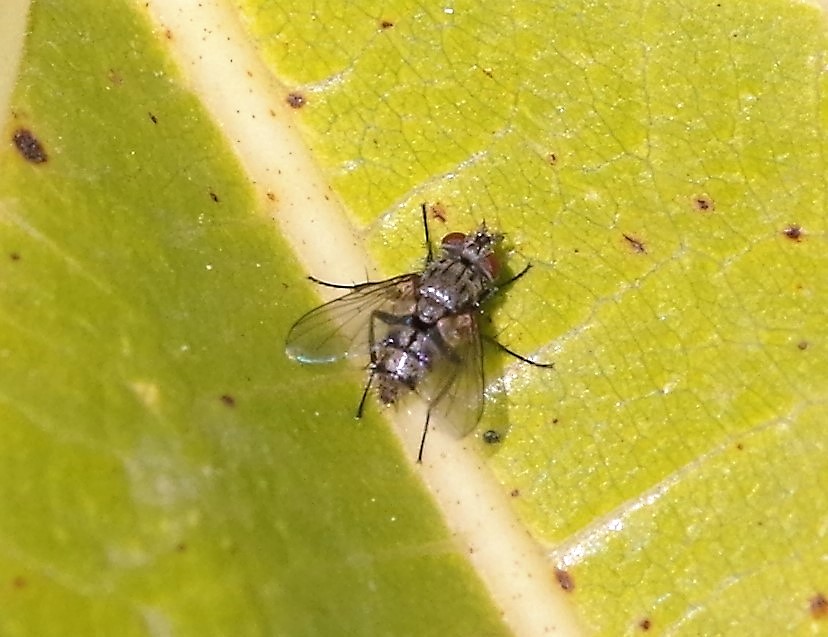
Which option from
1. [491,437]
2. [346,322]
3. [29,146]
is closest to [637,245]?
[491,437]

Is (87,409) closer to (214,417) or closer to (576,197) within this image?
(214,417)

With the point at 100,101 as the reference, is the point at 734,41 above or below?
below

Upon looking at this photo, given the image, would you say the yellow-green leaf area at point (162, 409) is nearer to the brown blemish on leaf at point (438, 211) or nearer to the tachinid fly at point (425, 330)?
the tachinid fly at point (425, 330)

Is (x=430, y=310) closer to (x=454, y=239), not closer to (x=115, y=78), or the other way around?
(x=454, y=239)

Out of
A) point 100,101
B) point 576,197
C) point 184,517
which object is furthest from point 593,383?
point 100,101

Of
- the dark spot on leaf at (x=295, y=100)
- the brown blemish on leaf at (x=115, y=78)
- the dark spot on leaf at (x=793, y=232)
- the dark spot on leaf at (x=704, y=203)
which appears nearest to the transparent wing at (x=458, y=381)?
the dark spot on leaf at (x=704, y=203)
